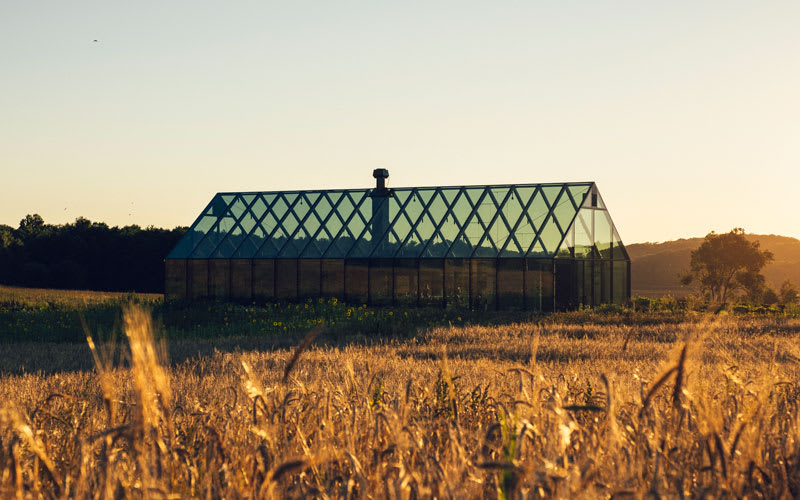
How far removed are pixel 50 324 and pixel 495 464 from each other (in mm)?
26745

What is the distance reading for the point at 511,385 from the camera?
30.8ft

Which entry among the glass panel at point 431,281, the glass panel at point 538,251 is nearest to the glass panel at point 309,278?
the glass panel at point 431,281

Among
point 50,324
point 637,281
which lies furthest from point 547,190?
point 637,281

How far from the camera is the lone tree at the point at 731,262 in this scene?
64500 millimetres

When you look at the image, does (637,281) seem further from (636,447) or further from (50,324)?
(636,447)

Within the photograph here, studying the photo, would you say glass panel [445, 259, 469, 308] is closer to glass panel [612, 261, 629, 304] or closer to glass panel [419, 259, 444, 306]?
glass panel [419, 259, 444, 306]

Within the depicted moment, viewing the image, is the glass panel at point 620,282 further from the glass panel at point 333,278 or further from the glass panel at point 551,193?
the glass panel at point 333,278

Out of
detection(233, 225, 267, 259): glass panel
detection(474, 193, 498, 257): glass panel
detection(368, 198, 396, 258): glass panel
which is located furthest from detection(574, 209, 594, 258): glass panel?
detection(233, 225, 267, 259): glass panel

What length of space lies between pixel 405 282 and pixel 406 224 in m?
3.08

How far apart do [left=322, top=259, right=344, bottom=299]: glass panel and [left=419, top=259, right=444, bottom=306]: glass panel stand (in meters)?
3.90


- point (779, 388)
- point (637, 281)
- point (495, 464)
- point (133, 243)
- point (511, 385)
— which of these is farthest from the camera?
point (637, 281)

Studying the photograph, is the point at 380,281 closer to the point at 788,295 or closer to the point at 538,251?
the point at 538,251

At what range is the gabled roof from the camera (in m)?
33.8

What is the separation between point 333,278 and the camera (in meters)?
36.2
